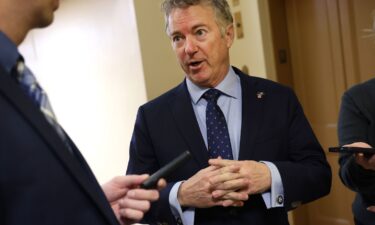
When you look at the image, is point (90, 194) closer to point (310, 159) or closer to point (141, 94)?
point (310, 159)

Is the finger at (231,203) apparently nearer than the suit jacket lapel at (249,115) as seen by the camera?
Yes

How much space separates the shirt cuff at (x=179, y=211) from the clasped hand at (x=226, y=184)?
0.03 m

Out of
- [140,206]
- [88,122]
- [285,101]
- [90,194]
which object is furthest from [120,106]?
[90,194]

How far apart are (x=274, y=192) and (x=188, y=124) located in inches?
13.3

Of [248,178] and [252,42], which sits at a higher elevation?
[252,42]

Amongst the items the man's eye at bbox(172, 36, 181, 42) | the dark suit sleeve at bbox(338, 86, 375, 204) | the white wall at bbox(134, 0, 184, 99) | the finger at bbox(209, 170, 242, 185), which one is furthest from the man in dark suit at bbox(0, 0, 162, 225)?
the white wall at bbox(134, 0, 184, 99)

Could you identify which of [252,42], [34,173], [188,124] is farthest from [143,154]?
[252,42]

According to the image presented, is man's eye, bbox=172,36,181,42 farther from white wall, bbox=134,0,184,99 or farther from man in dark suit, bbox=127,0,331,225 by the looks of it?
white wall, bbox=134,0,184,99

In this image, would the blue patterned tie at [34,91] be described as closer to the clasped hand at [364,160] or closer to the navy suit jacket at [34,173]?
the navy suit jacket at [34,173]

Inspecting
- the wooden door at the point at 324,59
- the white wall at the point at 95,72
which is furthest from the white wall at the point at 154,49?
the wooden door at the point at 324,59

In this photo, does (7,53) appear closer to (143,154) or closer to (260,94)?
(143,154)

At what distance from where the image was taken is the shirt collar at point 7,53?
23.2 inches

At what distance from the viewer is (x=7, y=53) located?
0.60 m

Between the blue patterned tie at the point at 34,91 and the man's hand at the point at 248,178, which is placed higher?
the blue patterned tie at the point at 34,91
